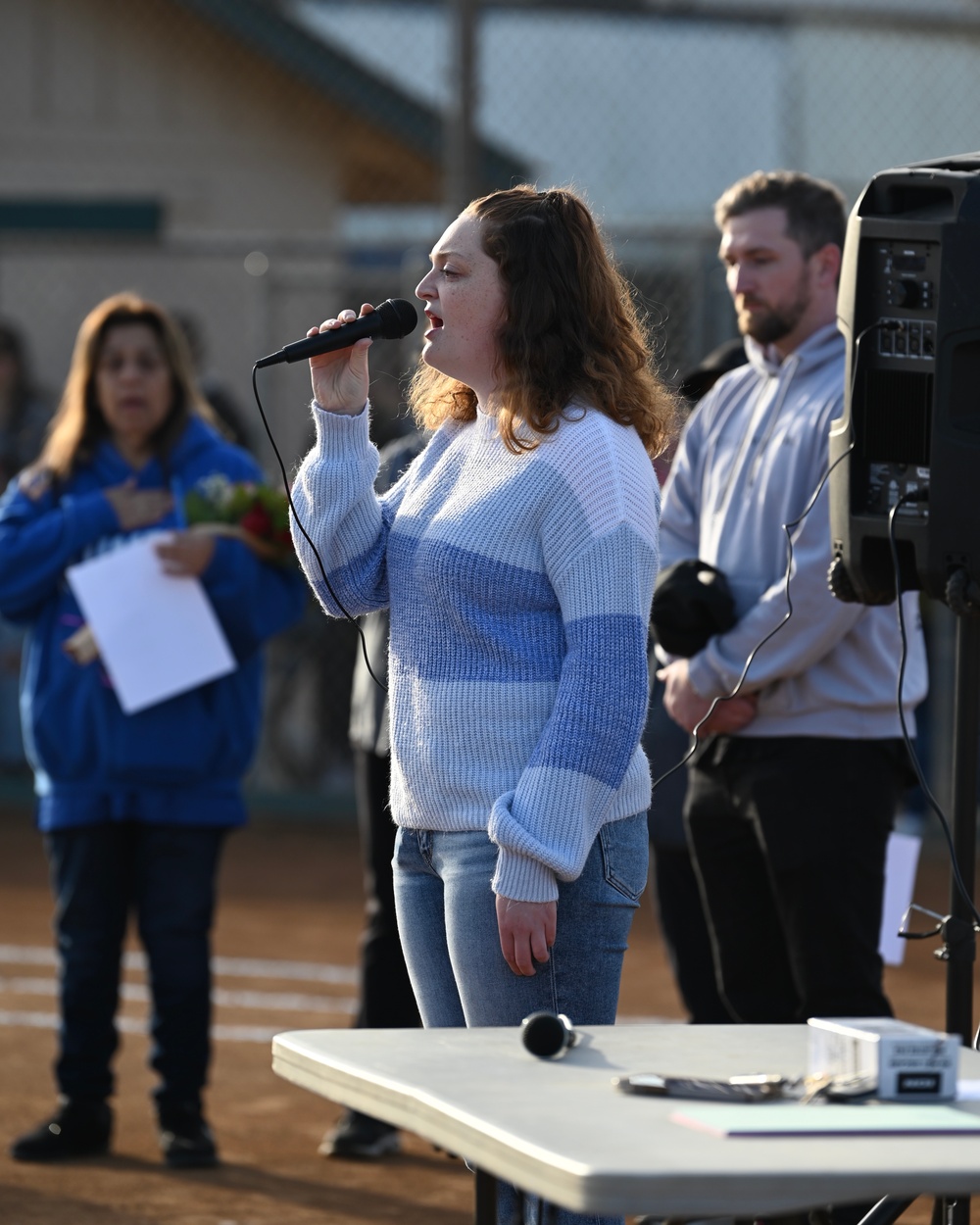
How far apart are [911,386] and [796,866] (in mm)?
1242

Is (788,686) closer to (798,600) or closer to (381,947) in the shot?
(798,600)

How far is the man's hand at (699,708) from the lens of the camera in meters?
4.48

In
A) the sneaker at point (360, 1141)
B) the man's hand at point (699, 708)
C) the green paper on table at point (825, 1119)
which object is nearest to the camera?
the green paper on table at point (825, 1119)

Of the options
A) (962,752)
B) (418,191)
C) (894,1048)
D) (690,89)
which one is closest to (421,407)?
(962,752)

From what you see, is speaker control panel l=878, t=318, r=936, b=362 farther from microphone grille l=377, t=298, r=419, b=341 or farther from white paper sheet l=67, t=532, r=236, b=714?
white paper sheet l=67, t=532, r=236, b=714

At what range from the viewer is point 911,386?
3590 mm

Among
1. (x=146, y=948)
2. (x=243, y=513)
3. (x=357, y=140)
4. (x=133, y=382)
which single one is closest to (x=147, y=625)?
(x=243, y=513)

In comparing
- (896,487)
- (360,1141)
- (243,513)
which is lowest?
(360,1141)

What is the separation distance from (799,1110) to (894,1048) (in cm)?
16

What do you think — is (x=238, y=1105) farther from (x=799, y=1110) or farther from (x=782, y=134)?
(x=782, y=134)

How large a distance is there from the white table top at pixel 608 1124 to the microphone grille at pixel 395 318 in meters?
1.16

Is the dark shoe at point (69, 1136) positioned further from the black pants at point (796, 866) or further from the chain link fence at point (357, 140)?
the chain link fence at point (357, 140)

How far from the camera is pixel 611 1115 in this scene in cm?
230

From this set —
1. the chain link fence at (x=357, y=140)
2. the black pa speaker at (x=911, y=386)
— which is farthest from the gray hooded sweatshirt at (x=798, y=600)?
the chain link fence at (x=357, y=140)
